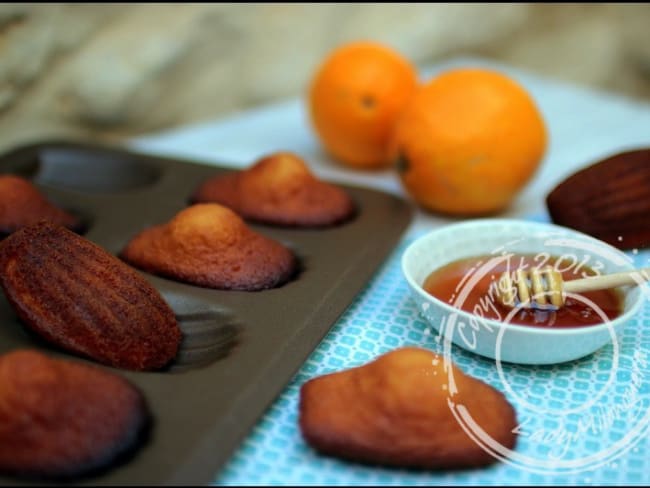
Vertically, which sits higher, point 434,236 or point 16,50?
point 16,50

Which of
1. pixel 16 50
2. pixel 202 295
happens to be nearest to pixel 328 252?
pixel 202 295

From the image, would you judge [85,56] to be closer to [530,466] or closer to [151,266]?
[151,266]

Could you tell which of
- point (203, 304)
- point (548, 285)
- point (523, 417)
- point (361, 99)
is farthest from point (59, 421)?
point (361, 99)

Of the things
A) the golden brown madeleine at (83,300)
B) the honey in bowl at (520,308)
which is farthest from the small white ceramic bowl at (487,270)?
the golden brown madeleine at (83,300)

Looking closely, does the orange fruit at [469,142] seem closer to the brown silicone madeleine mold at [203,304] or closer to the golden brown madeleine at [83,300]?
the brown silicone madeleine mold at [203,304]

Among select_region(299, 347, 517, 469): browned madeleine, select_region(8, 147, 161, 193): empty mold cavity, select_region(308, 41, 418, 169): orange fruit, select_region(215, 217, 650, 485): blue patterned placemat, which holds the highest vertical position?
select_region(308, 41, 418, 169): orange fruit

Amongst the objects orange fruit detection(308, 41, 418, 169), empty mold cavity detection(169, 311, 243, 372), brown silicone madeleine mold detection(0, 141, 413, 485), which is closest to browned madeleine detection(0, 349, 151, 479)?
brown silicone madeleine mold detection(0, 141, 413, 485)

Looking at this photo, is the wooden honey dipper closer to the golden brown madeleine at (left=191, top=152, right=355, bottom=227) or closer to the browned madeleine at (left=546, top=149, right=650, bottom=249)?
the browned madeleine at (left=546, top=149, right=650, bottom=249)
